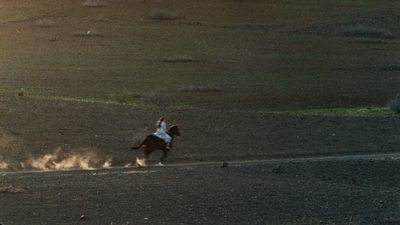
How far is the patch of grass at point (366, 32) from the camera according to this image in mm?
66625

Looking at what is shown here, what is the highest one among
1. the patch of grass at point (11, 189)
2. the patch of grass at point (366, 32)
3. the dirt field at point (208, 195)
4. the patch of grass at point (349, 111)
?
the patch of grass at point (366, 32)

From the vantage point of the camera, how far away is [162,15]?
2813 inches

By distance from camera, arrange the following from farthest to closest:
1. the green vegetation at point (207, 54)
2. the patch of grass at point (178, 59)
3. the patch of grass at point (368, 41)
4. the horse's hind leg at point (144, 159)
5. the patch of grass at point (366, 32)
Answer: the patch of grass at point (366, 32)
the patch of grass at point (368, 41)
the patch of grass at point (178, 59)
the green vegetation at point (207, 54)
the horse's hind leg at point (144, 159)

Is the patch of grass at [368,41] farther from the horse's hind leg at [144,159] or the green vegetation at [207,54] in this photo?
the horse's hind leg at [144,159]

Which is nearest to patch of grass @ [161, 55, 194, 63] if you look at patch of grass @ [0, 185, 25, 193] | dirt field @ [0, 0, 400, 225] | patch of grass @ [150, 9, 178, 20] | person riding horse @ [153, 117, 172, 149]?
dirt field @ [0, 0, 400, 225]

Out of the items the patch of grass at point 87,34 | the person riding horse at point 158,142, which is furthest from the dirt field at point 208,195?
the patch of grass at point 87,34

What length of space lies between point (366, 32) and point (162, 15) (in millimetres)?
16068

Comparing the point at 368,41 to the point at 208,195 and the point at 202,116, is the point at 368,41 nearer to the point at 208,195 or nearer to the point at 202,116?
the point at 202,116

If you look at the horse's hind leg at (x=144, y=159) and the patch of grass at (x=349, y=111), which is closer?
the horse's hind leg at (x=144, y=159)

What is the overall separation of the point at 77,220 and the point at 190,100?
22.6m

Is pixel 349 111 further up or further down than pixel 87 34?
further down

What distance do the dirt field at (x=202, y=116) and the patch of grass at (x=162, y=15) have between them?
17 centimetres

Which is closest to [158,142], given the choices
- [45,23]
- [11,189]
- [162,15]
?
[11,189]

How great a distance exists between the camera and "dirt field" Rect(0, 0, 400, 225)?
15.6 m
